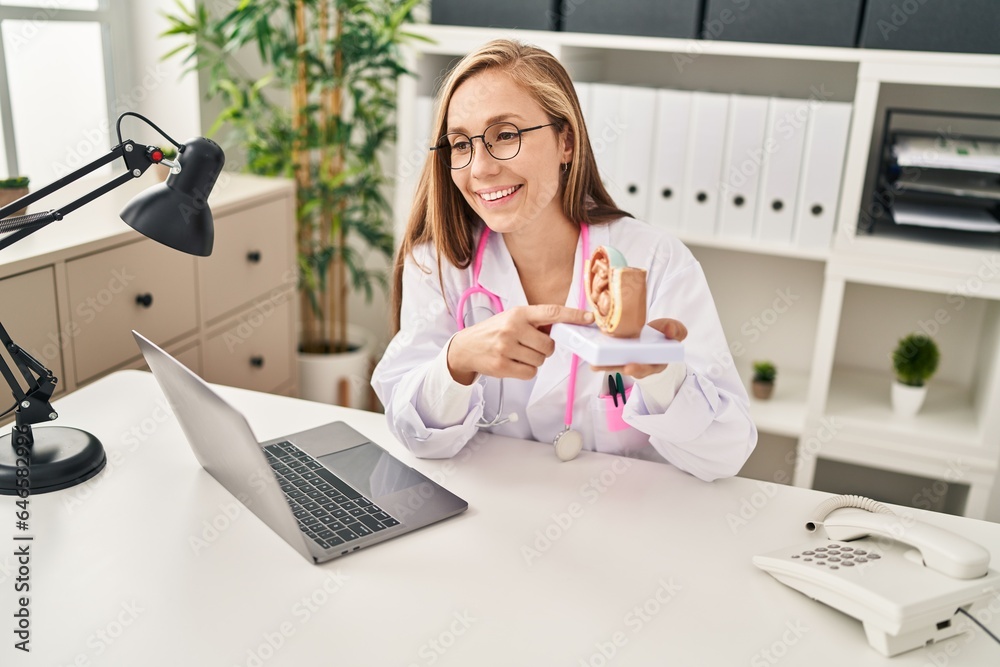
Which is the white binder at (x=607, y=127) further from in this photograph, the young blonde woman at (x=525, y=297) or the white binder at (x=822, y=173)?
the young blonde woman at (x=525, y=297)

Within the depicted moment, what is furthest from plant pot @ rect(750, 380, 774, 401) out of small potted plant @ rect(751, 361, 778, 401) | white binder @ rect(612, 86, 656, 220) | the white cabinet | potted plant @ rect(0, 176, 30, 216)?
potted plant @ rect(0, 176, 30, 216)

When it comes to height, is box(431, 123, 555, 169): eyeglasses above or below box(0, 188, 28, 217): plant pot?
above

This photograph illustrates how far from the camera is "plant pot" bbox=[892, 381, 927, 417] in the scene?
2271 mm

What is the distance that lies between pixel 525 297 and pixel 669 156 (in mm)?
965

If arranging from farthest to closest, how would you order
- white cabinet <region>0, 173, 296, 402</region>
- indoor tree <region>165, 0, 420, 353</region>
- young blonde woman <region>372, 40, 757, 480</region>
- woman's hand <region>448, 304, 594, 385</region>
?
indoor tree <region>165, 0, 420, 353</region>, white cabinet <region>0, 173, 296, 402</region>, young blonde woman <region>372, 40, 757, 480</region>, woman's hand <region>448, 304, 594, 385</region>

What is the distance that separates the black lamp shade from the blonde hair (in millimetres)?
446

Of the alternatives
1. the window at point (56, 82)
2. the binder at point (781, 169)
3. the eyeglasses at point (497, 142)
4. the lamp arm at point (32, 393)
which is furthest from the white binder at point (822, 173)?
the window at point (56, 82)

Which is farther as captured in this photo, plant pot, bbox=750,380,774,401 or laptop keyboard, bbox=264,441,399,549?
plant pot, bbox=750,380,774,401

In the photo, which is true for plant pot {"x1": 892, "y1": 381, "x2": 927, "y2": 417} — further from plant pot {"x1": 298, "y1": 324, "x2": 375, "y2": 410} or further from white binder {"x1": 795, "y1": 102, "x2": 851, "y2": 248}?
plant pot {"x1": 298, "y1": 324, "x2": 375, "y2": 410}

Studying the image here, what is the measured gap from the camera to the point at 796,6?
2.09 metres

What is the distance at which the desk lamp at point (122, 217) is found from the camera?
1075 mm

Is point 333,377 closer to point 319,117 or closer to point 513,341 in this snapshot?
point 319,117

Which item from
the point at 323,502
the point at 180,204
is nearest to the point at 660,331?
the point at 323,502

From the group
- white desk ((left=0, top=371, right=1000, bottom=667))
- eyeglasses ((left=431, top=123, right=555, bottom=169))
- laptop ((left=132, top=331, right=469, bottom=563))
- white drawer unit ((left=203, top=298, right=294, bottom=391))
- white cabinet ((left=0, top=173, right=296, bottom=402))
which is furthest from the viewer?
white drawer unit ((left=203, top=298, right=294, bottom=391))
